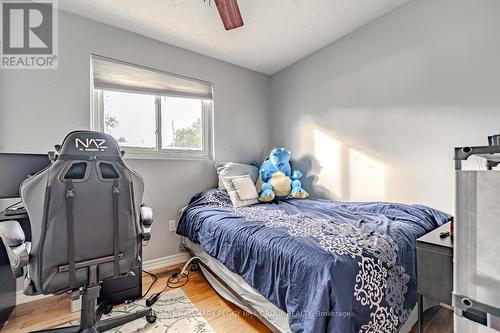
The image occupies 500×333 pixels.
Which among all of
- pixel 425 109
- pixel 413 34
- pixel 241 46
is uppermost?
pixel 241 46

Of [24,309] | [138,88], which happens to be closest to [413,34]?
[138,88]

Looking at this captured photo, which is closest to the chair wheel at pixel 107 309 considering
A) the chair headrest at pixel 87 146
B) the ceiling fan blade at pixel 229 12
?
the chair headrest at pixel 87 146

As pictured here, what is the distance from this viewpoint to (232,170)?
2625 mm

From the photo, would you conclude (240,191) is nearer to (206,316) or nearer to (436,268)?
(206,316)

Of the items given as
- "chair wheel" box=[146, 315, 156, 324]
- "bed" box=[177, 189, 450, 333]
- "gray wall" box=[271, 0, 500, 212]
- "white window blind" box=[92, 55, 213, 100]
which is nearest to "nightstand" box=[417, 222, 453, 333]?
"bed" box=[177, 189, 450, 333]

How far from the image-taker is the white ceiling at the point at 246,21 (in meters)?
1.90

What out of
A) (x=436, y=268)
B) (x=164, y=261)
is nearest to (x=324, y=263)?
(x=436, y=268)

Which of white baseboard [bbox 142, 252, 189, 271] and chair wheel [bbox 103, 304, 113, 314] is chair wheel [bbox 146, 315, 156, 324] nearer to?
chair wheel [bbox 103, 304, 113, 314]

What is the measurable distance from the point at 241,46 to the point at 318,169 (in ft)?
5.78

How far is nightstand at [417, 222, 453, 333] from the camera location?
2.57 feet

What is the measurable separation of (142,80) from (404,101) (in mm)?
2620

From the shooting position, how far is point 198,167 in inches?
104

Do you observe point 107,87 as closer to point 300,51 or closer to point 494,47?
point 300,51

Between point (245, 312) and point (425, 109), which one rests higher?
point (425, 109)
